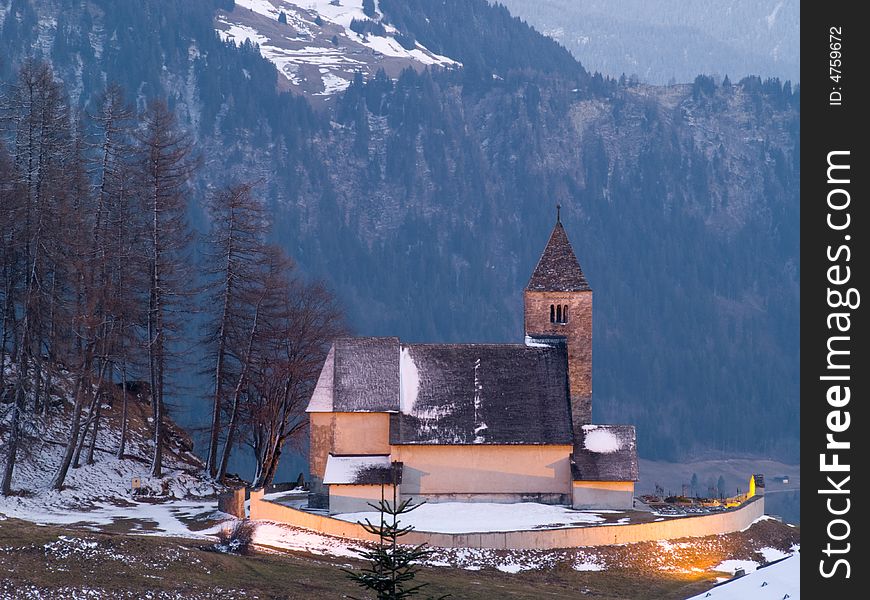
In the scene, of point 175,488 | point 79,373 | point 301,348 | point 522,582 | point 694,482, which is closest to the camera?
point 522,582

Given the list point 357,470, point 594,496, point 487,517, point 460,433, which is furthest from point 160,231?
point 594,496

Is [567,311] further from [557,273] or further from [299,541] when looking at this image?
[299,541]

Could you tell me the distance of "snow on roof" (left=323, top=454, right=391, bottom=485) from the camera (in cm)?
6544

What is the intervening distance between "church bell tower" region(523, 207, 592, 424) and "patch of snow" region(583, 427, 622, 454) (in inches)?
88.7

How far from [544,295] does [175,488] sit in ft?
70.6

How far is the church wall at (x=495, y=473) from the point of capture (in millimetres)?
67938

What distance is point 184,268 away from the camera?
74562 mm

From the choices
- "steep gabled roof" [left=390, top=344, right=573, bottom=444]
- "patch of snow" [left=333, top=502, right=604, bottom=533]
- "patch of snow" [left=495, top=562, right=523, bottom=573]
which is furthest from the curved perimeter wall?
"steep gabled roof" [left=390, top=344, right=573, bottom=444]

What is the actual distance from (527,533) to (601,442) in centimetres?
1116

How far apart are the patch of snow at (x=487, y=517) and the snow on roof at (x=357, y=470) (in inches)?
64.1

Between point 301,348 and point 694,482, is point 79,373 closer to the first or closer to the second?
point 301,348

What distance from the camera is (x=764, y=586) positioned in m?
48.7

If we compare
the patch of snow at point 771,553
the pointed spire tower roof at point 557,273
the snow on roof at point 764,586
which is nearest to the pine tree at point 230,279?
the pointed spire tower roof at point 557,273
